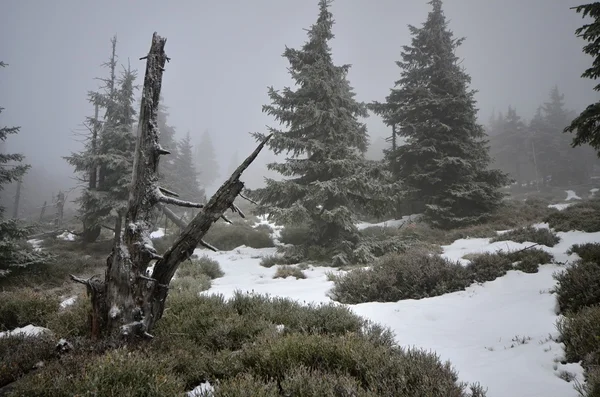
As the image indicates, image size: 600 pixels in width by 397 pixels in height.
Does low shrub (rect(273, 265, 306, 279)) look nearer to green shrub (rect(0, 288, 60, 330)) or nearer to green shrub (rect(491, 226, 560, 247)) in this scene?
green shrub (rect(0, 288, 60, 330))

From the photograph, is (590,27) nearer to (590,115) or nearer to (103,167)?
(590,115)

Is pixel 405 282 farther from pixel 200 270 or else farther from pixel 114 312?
pixel 200 270

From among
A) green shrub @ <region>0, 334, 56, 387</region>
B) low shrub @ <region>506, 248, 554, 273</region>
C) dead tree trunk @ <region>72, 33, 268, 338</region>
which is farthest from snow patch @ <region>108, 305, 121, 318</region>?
low shrub @ <region>506, 248, 554, 273</region>

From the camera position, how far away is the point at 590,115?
22.3 feet

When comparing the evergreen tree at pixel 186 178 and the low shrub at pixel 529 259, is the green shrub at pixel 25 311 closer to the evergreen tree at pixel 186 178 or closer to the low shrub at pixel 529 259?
the low shrub at pixel 529 259

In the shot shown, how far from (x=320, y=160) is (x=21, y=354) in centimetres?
1092

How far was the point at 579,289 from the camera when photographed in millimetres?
4902

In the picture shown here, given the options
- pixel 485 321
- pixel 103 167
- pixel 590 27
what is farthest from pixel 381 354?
pixel 103 167

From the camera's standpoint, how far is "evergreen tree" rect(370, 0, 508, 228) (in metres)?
14.7

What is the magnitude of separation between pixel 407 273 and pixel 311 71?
10.1 meters

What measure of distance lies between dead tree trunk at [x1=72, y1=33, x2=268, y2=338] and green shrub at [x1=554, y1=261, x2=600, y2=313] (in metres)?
5.95

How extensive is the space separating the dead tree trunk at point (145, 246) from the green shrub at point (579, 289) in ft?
19.5

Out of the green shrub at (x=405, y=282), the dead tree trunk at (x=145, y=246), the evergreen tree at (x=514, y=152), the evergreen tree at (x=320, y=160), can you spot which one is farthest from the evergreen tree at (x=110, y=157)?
the evergreen tree at (x=514, y=152)

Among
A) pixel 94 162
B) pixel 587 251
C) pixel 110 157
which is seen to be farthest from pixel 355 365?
pixel 94 162
